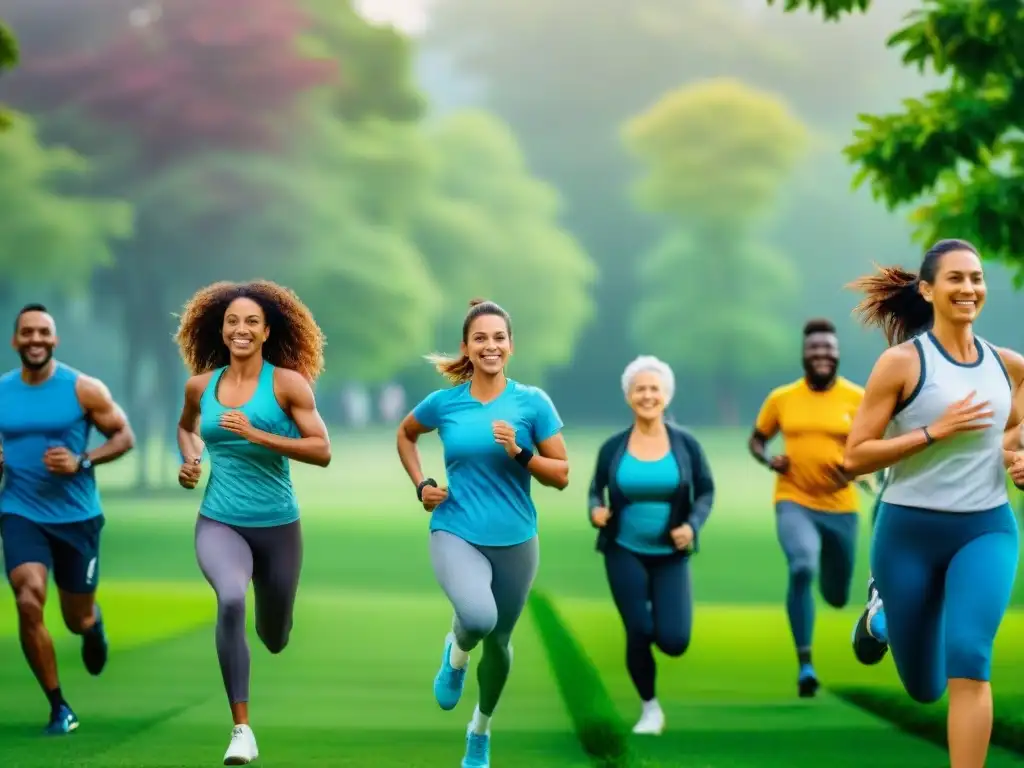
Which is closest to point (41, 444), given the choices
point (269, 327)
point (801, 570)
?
point (269, 327)

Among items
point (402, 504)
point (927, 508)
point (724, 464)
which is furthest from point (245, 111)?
point (927, 508)

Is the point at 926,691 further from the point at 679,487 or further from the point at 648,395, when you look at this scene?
the point at 648,395

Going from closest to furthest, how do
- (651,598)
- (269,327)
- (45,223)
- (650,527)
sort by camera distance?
(269,327) → (650,527) → (651,598) → (45,223)

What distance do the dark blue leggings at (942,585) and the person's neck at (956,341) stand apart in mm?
613

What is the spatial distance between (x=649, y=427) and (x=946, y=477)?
315 cm

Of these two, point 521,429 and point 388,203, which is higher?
point 388,203

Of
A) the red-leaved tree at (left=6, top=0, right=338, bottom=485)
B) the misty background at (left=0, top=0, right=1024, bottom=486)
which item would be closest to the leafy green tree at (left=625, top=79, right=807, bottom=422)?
the misty background at (left=0, top=0, right=1024, bottom=486)

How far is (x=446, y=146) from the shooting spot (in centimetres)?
5216

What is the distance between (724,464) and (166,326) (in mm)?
17867

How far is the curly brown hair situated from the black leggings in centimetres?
207

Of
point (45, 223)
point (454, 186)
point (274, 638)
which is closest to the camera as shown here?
point (274, 638)

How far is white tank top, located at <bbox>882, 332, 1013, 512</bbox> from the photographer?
663cm

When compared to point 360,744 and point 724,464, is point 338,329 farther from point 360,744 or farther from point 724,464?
point 360,744

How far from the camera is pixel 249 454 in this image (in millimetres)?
7887
